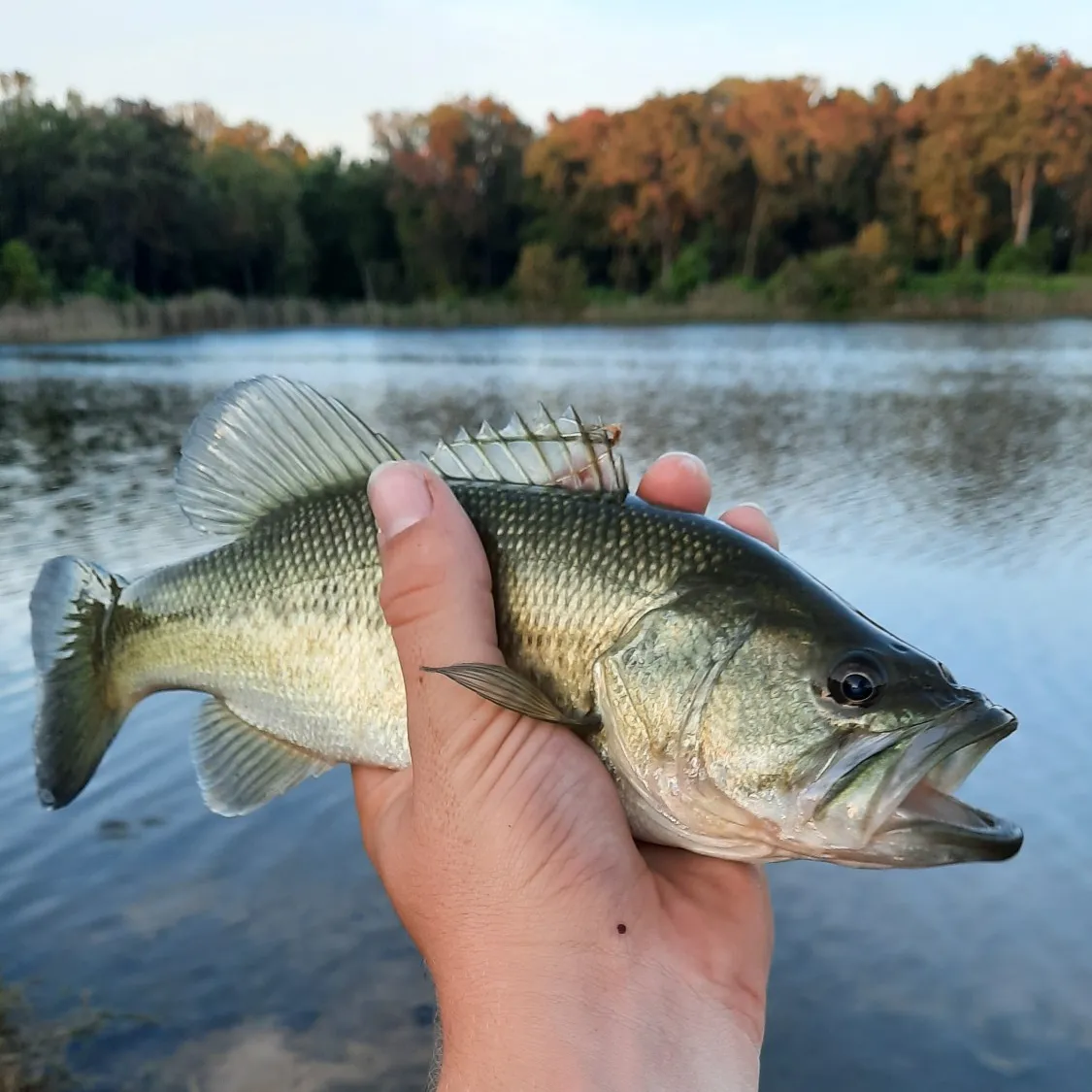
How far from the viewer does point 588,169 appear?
8412 centimetres

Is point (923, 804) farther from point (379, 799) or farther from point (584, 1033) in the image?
point (379, 799)

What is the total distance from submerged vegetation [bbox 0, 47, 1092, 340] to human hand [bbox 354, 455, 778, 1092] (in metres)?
63.7

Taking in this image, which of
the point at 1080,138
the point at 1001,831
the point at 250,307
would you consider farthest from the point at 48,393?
the point at 1080,138

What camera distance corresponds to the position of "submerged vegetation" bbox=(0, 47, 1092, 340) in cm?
7119

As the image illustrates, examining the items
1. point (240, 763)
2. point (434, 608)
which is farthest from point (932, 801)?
point (240, 763)

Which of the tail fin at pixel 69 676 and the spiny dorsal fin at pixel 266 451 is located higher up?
the spiny dorsal fin at pixel 266 451

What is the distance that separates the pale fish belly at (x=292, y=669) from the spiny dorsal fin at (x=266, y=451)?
320mm

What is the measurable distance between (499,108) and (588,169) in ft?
31.6

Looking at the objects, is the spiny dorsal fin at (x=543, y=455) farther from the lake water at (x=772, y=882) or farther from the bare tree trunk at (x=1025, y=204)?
the bare tree trunk at (x=1025, y=204)

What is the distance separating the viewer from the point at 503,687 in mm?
2203

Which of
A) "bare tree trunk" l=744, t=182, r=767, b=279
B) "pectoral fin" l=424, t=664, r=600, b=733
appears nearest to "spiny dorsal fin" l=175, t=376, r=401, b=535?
"pectoral fin" l=424, t=664, r=600, b=733

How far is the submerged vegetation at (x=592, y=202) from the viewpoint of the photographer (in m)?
71.2

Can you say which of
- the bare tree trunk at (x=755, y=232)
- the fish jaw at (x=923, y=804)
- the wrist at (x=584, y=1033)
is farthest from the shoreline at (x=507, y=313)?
the fish jaw at (x=923, y=804)

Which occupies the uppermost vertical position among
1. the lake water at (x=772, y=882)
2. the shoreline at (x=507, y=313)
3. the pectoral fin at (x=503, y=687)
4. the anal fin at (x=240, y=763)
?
the pectoral fin at (x=503, y=687)
